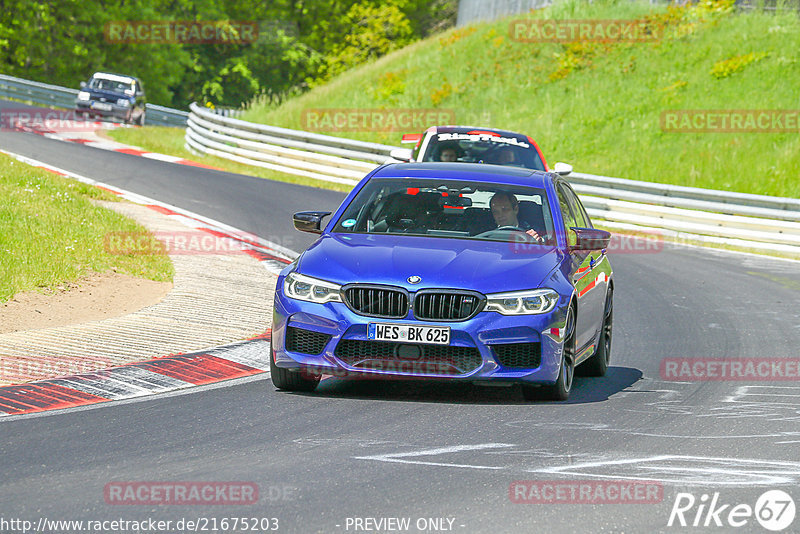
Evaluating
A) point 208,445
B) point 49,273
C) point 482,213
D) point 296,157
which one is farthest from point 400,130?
point 208,445

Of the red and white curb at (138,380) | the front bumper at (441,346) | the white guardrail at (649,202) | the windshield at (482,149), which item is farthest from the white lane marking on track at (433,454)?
the white guardrail at (649,202)

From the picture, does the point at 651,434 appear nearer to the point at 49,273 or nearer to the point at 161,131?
the point at 49,273

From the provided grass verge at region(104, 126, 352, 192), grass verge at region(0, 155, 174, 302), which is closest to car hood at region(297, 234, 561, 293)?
grass verge at region(0, 155, 174, 302)

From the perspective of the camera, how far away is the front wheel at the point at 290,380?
8.53m

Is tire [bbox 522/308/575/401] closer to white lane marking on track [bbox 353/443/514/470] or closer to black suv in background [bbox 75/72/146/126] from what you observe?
white lane marking on track [bbox 353/443/514/470]

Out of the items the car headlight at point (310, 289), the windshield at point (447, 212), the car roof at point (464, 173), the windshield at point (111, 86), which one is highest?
the car roof at point (464, 173)

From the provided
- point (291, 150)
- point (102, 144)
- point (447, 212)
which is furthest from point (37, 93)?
point (447, 212)

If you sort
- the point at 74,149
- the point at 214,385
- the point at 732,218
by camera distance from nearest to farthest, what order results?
the point at 214,385, the point at 732,218, the point at 74,149

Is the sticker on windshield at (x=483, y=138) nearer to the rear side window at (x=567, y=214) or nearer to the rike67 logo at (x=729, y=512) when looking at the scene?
the rear side window at (x=567, y=214)

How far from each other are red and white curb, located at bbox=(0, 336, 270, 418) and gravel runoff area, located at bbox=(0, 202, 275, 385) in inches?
6.3

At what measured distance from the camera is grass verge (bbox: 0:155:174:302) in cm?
1222

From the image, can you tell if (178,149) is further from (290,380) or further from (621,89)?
(290,380)

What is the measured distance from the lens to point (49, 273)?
40.2 ft

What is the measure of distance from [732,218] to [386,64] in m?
20.7
